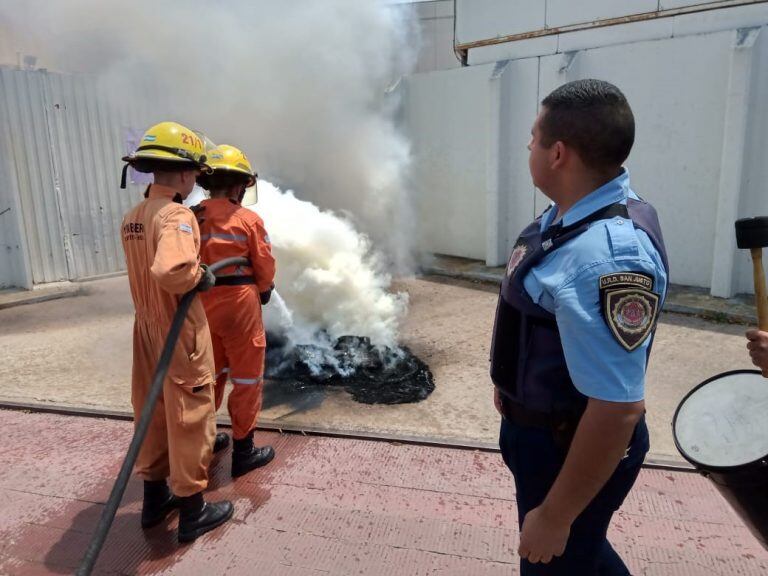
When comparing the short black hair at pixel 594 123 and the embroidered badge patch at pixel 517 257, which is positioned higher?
the short black hair at pixel 594 123

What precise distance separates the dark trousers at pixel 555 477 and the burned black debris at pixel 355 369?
263cm

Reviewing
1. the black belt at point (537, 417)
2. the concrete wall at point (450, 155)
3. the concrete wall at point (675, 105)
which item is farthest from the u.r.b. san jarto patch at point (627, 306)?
the concrete wall at point (450, 155)

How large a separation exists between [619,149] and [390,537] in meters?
1.98

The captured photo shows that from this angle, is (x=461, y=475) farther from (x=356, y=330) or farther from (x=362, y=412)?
(x=356, y=330)

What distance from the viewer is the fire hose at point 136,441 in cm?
182

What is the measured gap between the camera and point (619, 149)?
1.36 metres

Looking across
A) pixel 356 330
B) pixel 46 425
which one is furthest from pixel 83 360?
pixel 356 330

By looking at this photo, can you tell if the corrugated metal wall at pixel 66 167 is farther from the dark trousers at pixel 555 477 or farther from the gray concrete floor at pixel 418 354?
the dark trousers at pixel 555 477

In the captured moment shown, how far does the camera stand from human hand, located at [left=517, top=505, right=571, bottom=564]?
1346mm

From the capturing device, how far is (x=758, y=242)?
1.65m

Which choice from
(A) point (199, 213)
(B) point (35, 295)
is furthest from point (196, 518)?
(B) point (35, 295)

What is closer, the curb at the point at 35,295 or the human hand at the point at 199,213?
the human hand at the point at 199,213

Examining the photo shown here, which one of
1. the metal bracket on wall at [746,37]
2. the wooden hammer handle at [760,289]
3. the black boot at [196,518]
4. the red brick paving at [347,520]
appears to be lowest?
the red brick paving at [347,520]

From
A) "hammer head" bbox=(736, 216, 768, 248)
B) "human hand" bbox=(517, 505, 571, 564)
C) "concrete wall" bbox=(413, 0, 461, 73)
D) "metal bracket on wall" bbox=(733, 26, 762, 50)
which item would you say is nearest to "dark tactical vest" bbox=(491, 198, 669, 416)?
"human hand" bbox=(517, 505, 571, 564)
